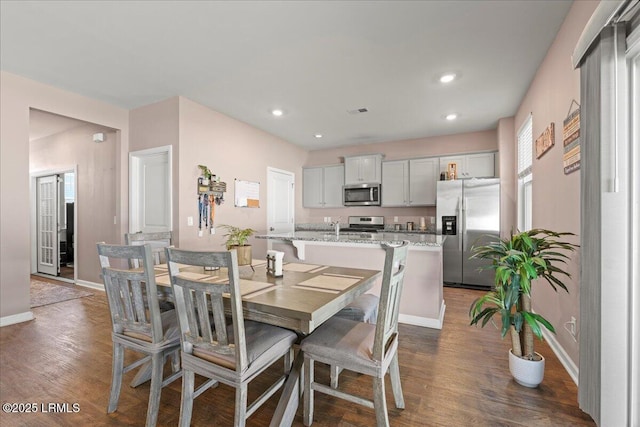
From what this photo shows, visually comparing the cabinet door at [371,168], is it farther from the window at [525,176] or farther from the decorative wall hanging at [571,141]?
the decorative wall hanging at [571,141]

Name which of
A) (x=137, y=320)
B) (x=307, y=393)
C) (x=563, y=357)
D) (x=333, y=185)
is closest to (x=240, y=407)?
(x=307, y=393)

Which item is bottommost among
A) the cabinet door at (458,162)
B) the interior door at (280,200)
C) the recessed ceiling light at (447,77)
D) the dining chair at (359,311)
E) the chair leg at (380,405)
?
the chair leg at (380,405)

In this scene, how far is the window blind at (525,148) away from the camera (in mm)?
3492

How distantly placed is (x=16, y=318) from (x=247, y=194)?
9.85 ft

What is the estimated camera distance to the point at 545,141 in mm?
2713

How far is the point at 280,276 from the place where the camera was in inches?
76.4

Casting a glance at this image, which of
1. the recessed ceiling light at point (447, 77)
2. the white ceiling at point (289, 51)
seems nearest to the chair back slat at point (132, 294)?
the white ceiling at point (289, 51)

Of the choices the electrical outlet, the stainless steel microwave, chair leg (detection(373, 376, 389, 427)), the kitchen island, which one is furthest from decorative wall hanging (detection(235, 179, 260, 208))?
the electrical outlet

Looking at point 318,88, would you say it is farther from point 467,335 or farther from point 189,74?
point 467,335

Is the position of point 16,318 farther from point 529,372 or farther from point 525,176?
point 525,176

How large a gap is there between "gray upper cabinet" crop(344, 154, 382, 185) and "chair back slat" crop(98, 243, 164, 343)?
474cm

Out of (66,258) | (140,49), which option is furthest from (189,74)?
(66,258)

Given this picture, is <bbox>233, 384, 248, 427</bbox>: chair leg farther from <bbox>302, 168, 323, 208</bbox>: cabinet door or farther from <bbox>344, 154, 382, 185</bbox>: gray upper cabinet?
<bbox>302, 168, 323, 208</bbox>: cabinet door

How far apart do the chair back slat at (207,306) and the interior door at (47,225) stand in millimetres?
5634
